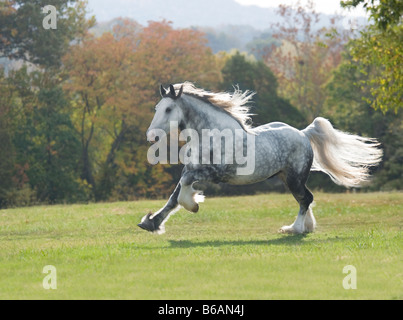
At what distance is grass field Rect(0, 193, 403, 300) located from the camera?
8711 mm

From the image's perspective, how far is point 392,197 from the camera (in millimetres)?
26641

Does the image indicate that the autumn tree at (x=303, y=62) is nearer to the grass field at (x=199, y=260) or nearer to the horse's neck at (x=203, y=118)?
the grass field at (x=199, y=260)

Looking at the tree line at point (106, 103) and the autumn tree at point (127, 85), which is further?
the autumn tree at point (127, 85)

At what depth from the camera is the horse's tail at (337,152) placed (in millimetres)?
15164

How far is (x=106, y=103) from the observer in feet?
177

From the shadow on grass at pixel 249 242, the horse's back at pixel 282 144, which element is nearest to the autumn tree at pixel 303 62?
the horse's back at pixel 282 144

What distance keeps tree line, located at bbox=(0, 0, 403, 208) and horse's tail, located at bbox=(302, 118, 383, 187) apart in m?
30.2
